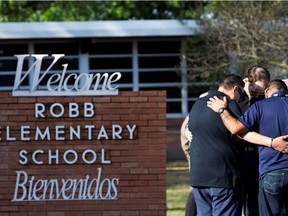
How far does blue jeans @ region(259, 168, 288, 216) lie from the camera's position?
23.4 feet

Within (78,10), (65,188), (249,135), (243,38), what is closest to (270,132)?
(249,135)

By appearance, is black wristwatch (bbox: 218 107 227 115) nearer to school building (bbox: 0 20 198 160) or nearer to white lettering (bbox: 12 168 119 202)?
white lettering (bbox: 12 168 119 202)

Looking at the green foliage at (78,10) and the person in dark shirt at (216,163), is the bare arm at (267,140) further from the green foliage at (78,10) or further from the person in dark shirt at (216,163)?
the green foliage at (78,10)

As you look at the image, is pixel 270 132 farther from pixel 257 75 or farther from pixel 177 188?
pixel 177 188

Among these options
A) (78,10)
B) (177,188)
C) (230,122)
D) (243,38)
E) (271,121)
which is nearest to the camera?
(230,122)

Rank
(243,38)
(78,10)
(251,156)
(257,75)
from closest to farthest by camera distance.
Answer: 1. (251,156)
2. (257,75)
3. (243,38)
4. (78,10)

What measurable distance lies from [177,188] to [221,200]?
7457 millimetres

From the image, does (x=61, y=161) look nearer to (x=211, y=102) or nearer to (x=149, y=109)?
(x=149, y=109)

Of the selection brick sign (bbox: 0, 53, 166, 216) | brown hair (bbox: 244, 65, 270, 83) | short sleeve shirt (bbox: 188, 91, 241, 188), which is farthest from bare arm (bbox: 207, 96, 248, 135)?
brick sign (bbox: 0, 53, 166, 216)

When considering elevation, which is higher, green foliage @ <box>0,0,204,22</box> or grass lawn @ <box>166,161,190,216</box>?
green foliage @ <box>0,0,204,22</box>

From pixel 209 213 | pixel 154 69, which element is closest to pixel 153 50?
pixel 154 69

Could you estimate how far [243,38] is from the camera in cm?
1819

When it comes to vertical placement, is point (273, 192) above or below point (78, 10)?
below

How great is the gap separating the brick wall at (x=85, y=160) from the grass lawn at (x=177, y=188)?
2.10 meters
